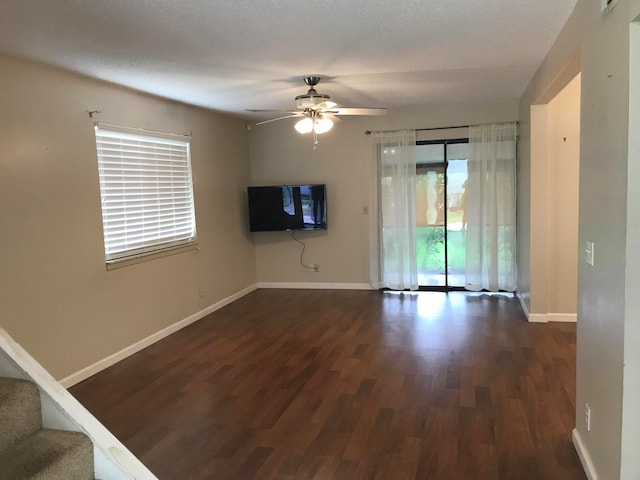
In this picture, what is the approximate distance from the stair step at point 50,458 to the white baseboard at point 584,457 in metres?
2.27

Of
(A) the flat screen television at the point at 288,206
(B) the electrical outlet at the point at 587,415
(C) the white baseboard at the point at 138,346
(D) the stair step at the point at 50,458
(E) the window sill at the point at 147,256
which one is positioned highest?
(A) the flat screen television at the point at 288,206

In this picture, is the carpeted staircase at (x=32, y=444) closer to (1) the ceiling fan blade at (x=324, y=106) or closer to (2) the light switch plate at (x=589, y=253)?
(2) the light switch plate at (x=589, y=253)

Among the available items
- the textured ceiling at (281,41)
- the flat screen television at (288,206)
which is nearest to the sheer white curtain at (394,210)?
the flat screen television at (288,206)

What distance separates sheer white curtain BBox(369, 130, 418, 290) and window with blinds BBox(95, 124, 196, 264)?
252cm

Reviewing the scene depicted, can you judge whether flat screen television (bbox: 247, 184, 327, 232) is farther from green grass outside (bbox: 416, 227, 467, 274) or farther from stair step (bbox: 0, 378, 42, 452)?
stair step (bbox: 0, 378, 42, 452)

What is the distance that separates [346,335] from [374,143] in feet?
9.62

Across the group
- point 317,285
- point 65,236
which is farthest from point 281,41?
point 317,285

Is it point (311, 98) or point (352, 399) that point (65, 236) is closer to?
point (311, 98)

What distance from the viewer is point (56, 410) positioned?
2.06 meters

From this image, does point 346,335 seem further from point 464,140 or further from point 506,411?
point 464,140

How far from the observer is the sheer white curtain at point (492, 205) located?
6363mm

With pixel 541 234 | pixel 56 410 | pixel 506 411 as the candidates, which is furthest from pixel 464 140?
pixel 56 410

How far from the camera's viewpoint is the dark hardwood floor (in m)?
2.74

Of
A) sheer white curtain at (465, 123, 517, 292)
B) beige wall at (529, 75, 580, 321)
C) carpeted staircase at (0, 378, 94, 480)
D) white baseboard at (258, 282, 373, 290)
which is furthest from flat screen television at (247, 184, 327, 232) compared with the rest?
carpeted staircase at (0, 378, 94, 480)
